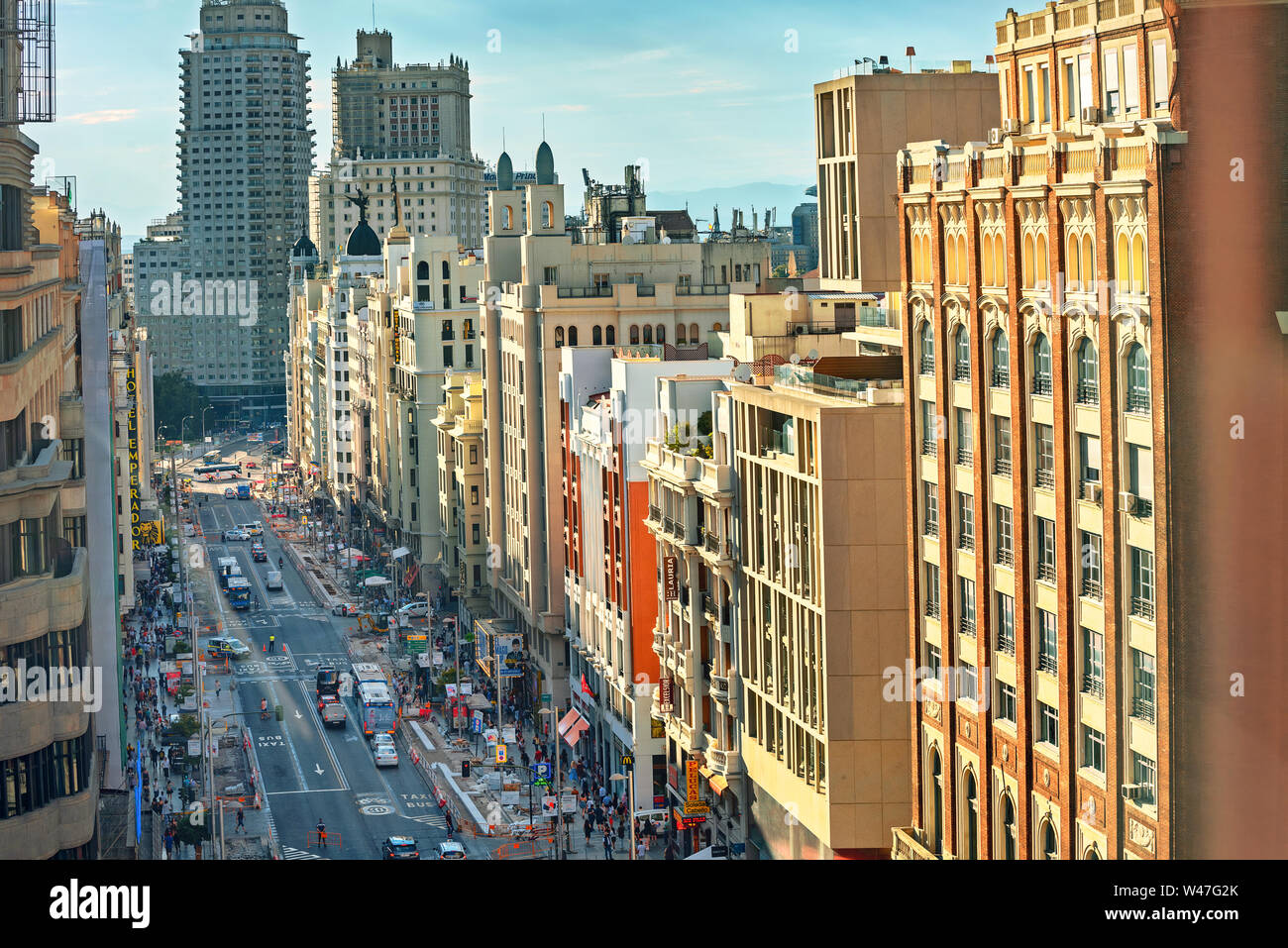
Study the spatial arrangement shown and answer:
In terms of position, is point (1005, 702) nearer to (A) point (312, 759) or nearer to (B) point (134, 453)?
(A) point (312, 759)

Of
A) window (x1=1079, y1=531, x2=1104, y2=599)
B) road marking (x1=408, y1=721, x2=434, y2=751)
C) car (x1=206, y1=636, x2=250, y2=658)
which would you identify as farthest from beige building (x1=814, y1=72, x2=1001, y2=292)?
car (x1=206, y1=636, x2=250, y2=658)

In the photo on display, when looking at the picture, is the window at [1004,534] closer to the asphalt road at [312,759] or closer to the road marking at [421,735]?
the asphalt road at [312,759]

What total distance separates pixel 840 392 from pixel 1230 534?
17.5 meters

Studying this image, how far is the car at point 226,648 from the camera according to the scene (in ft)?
351

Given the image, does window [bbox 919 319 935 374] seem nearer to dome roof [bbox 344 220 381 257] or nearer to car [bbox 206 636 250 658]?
car [bbox 206 636 250 658]

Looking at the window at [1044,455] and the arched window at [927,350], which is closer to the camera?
the window at [1044,455]

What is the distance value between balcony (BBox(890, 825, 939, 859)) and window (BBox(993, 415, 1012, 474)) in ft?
30.3

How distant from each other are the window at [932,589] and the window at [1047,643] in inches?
227

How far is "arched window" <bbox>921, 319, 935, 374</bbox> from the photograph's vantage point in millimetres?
39500

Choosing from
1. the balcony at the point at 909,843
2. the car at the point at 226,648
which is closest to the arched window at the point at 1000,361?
the balcony at the point at 909,843

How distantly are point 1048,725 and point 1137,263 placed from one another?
936cm

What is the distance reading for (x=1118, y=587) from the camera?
30094 millimetres
